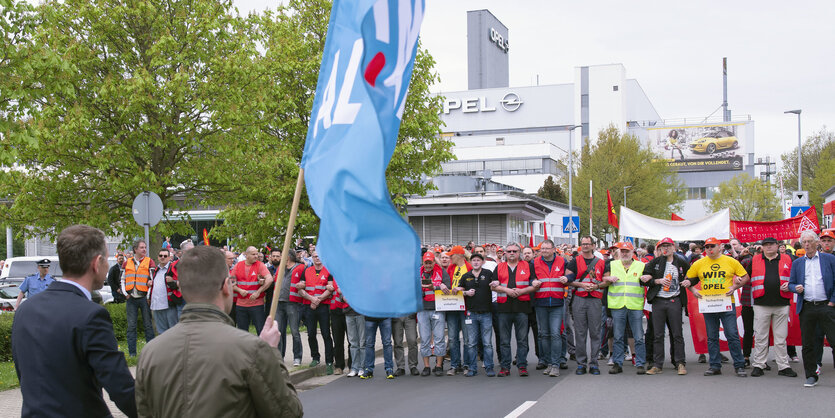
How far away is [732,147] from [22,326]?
11318 cm

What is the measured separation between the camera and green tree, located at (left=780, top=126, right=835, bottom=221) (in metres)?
59.8

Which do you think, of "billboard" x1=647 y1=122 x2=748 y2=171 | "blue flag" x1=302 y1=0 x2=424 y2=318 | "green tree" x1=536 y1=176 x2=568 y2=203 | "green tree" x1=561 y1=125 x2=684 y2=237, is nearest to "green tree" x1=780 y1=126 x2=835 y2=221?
"green tree" x1=561 y1=125 x2=684 y2=237

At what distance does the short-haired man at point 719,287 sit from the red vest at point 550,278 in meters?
2.02

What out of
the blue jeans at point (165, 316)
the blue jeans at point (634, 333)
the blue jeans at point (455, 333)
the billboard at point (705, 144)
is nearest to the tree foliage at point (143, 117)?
→ the blue jeans at point (165, 316)

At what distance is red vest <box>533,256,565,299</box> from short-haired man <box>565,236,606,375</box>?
5.7 inches

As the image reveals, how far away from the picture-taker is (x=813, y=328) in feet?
36.1

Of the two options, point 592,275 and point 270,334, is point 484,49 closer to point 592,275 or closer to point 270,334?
point 592,275

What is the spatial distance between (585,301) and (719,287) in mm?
2002

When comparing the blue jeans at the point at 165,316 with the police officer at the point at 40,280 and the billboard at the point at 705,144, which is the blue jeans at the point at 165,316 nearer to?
the police officer at the point at 40,280

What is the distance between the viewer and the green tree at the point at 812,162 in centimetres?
5975

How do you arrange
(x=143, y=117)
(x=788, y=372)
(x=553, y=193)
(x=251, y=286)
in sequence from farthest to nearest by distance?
1. (x=553, y=193)
2. (x=143, y=117)
3. (x=251, y=286)
4. (x=788, y=372)

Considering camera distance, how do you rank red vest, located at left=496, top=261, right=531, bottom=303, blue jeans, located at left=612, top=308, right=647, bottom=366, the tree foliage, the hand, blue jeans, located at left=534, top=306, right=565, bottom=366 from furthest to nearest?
1. the tree foliage
2. red vest, located at left=496, top=261, right=531, bottom=303
3. blue jeans, located at left=534, top=306, right=565, bottom=366
4. blue jeans, located at left=612, top=308, right=647, bottom=366
5. the hand

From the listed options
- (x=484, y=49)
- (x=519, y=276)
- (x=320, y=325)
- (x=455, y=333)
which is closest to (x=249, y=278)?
(x=320, y=325)

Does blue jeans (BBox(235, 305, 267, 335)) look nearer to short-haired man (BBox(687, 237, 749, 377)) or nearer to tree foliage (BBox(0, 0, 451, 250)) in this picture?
tree foliage (BBox(0, 0, 451, 250))
